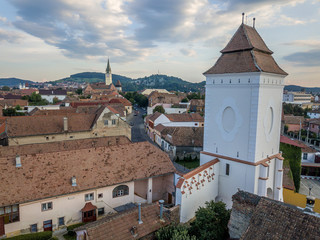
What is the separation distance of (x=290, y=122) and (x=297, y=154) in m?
52.2

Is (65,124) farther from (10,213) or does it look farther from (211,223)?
(211,223)

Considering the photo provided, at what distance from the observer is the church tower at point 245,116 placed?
20047 millimetres

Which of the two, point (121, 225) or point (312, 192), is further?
point (312, 192)

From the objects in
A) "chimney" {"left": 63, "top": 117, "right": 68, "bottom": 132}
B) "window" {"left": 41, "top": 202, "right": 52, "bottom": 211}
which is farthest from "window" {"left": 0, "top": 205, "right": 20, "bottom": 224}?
"chimney" {"left": 63, "top": 117, "right": 68, "bottom": 132}

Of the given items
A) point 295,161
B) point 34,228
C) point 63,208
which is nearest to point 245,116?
point 295,161

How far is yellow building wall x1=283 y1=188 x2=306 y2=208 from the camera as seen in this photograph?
2456 centimetres

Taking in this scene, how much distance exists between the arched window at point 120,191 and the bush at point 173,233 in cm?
815

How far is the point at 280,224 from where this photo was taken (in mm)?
11789

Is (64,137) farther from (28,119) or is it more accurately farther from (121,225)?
(121,225)

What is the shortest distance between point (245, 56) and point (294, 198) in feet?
53.1

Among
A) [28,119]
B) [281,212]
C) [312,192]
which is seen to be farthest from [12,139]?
[312,192]

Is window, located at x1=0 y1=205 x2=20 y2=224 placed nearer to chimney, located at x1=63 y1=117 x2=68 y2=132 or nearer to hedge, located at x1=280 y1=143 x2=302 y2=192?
chimney, located at x1=63 y1=117 x2=68 y2=132

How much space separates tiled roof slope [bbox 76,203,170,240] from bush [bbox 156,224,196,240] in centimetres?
90

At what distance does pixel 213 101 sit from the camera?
2286 cm
